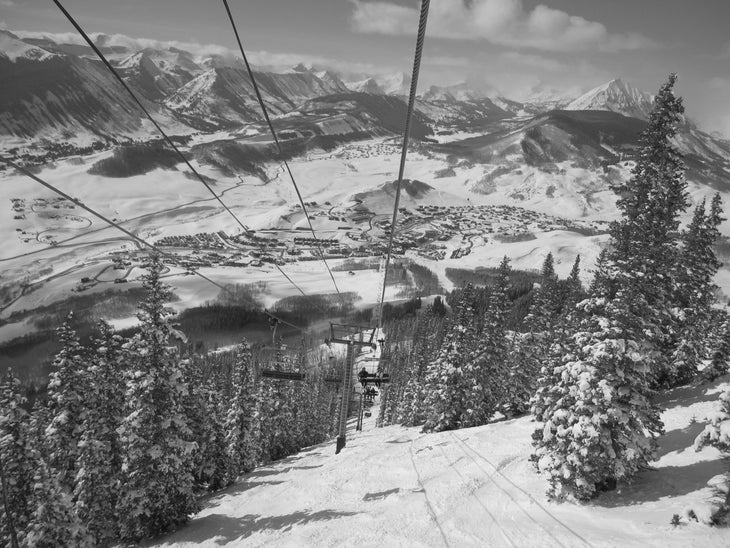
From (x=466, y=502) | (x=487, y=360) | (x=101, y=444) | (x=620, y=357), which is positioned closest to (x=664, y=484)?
(x=620, y=357)

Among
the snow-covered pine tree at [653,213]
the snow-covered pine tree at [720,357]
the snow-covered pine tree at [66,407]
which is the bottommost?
the snow-covered pine tree at [66,407]

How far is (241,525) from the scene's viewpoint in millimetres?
23188

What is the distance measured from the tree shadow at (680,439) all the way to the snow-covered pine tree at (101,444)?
27322mm

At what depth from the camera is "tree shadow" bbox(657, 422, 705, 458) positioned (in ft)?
65.3

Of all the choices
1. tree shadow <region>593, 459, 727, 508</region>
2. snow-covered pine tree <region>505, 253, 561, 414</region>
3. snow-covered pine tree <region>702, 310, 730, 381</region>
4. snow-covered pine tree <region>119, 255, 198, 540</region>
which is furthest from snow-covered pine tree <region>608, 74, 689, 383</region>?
snow-covered pine tree <region>505, 253, 561, 414</region>

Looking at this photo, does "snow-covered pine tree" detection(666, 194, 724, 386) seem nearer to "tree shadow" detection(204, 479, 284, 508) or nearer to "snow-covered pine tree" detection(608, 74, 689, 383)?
"snow-covered pine tree" detection(608, 74, 689, 383)

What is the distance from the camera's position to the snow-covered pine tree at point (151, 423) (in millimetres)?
21562

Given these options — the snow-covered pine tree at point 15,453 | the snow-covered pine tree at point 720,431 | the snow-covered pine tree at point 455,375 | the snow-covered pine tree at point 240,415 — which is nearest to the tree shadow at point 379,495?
the snow-covered pine tree at point 720,431

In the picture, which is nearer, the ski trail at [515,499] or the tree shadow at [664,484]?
the ski trail at [515,499]

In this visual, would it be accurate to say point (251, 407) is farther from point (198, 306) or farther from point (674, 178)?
point (198, 306)

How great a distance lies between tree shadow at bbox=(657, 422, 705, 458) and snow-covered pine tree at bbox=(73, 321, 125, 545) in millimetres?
27322

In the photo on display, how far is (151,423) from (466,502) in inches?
Answer: 627

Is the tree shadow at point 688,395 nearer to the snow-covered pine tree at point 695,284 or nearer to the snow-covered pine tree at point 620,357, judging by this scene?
the snow-covered pine tree at point 695,284

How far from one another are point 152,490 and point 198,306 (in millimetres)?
133913
